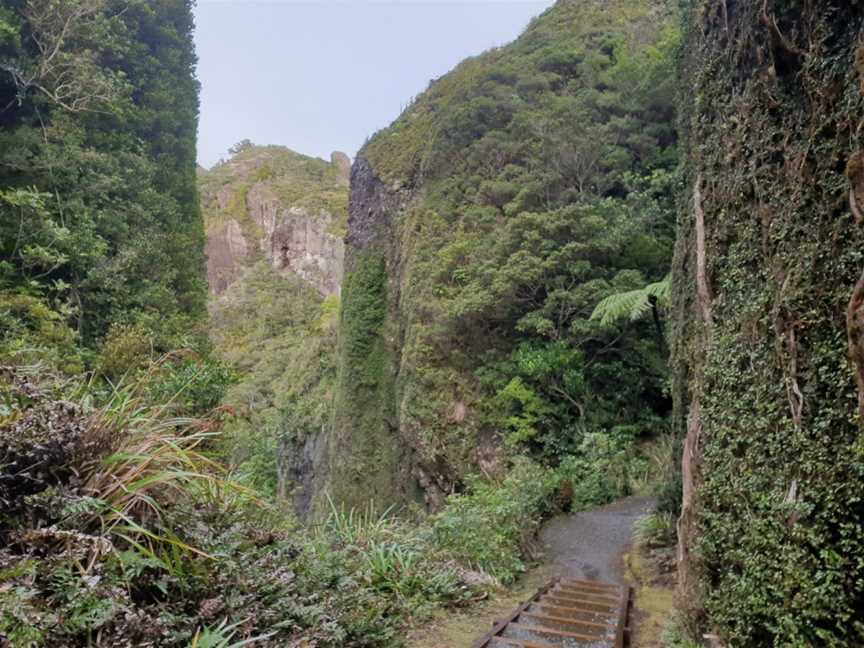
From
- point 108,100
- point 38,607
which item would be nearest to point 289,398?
point 108,100

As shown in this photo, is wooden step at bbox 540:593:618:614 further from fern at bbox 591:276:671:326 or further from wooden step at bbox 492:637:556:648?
fern at bbox 591:276:671:326

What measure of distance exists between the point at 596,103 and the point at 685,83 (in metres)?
7.64

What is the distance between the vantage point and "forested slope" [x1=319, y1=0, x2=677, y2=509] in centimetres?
1235

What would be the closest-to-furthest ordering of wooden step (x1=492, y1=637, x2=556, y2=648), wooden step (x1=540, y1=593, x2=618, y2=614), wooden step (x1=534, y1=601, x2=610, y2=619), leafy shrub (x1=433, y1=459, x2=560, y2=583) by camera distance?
wooden step (x1=492, y1=637, x2=556, y2=648) < wooden step (x1=534, y1=601, x2=610, y2=619) < wooden step (x1=540, y1=593, x2=618, y2=614) < leafy shrub (x1=433, y1=459, x2=560, y2=583)

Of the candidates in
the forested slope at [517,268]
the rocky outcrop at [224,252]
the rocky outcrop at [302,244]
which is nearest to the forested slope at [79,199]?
the forested slope at [517,268]

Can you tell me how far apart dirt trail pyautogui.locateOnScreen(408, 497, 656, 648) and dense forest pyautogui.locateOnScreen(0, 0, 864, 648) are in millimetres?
249

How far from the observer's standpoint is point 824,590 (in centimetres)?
257

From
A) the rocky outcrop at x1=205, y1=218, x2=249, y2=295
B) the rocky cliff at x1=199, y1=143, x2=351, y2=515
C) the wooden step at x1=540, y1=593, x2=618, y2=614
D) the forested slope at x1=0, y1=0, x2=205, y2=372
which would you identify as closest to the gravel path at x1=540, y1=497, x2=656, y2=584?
the wooden step at x1=540, y1=593, x2=618, y2=614

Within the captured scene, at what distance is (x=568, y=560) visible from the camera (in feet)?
25.5

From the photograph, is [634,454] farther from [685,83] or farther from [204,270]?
[204,270]

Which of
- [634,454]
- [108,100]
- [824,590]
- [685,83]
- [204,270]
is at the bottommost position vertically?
[634,454]

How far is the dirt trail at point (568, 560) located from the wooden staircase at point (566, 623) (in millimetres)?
283

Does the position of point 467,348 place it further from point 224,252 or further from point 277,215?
point 224,252

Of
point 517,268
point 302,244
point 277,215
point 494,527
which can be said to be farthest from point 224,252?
point 494,527
